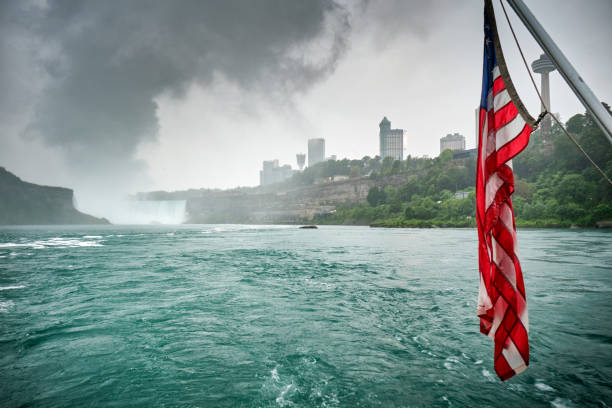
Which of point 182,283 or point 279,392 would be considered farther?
point 182,283

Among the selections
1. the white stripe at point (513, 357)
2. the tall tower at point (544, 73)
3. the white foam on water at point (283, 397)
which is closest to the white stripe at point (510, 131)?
the white stripe at point (513, 357)

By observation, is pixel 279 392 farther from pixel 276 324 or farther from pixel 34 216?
pixel 34 216

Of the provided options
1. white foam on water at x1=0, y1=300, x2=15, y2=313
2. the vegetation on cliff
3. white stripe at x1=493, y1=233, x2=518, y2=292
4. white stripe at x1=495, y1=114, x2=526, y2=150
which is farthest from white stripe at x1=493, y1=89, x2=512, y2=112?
→ the vegetation on cliff

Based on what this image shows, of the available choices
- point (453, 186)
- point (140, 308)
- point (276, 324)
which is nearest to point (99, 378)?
point (276, 324)

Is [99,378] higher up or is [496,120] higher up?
[496,120]

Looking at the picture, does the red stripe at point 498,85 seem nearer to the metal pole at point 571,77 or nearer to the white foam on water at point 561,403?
the metal pole at point 571,77

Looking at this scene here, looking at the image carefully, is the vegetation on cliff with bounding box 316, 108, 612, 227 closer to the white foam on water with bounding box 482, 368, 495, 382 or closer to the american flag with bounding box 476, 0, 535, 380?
the white foam on water with bounding box 482, 368, 495, 382

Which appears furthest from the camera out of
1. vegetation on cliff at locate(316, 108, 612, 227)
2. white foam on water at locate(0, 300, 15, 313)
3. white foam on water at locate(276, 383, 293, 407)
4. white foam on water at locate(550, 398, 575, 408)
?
vegetation on cliff at locate(316, 108, 612, 227)
